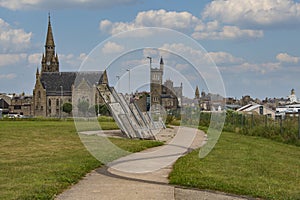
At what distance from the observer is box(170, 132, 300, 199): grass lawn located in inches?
461

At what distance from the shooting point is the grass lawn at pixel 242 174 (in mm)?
11719

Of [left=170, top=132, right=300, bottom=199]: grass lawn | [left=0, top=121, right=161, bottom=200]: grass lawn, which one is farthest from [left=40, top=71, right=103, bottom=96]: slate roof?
[left=170, top=132, right=300, bottom=199]: grass lawn

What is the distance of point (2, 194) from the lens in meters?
10.8

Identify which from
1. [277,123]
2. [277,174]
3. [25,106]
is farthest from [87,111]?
[25,106]

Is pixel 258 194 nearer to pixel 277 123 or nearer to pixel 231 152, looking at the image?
pixel 231 152

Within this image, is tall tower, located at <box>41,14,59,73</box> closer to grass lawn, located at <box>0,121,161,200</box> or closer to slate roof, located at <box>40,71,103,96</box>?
slate roof, located at <box>40,71,103,96</box>

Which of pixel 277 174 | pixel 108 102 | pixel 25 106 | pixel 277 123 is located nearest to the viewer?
pixel 277 174

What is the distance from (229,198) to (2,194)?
4.94 m

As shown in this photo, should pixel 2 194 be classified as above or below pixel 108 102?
below

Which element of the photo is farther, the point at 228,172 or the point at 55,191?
the point at 228,172

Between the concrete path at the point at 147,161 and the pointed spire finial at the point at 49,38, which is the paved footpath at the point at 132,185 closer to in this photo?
the concrete path at the point at 147,161

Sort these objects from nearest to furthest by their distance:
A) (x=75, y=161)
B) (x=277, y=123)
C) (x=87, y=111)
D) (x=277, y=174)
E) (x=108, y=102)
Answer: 1. (x=277, y=174)
2. (x=75, y=161)
3. (x=108, y=102)
4. (x=277, y=123)
5. (x=87, y=111)

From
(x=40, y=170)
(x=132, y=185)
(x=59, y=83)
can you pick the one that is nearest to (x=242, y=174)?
(x=132, y=185)

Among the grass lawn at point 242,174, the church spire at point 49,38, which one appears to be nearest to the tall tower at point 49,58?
the church spire at point 49,38
